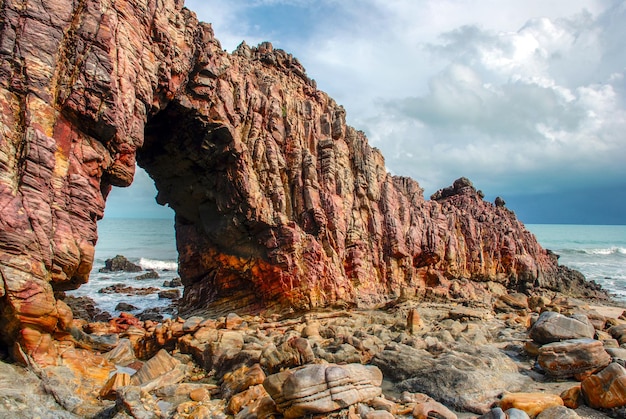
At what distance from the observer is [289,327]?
17.6 m

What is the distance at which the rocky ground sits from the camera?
315 inches

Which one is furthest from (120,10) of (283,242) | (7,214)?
(283,242)

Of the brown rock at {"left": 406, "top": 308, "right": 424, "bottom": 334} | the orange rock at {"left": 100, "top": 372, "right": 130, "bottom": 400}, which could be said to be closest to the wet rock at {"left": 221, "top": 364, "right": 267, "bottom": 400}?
the orange rock at {"left": 100, "top": 372, "right": 130, "bottom": 400}

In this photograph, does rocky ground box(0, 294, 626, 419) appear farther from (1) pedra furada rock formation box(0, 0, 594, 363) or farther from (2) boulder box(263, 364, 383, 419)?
(1) pedra furada rock formation box(0, 0, 594, 363)

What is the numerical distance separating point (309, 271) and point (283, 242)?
2161 mm

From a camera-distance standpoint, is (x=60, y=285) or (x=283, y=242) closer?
(x=60, y=285)

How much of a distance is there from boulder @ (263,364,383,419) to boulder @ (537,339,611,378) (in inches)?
196

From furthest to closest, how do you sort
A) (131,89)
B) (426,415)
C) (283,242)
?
(283,242) < (131,89) < (426,415)

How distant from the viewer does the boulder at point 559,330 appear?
11.3 m

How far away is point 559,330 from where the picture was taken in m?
11.5

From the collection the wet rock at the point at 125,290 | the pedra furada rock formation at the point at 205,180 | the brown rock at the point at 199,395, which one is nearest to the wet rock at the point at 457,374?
the brown rock at the point at 199,395

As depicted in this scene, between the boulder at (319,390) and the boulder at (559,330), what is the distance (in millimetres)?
6374

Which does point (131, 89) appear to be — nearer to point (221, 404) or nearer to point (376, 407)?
point (221, 404)

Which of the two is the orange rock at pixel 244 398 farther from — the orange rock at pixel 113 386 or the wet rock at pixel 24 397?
the wet rock at pixel 24 397
